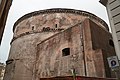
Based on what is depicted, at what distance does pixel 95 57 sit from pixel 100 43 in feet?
5.16

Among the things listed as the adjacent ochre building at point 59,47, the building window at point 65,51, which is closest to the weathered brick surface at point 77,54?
the adjacent ochre building at point 59,47

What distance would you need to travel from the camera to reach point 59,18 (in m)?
19.1

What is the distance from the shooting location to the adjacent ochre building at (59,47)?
1049cm

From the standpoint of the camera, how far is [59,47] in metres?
13.1

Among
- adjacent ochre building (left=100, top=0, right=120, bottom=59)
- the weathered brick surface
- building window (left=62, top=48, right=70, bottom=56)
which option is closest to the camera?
adjacent ochre building (left=100, top=0, right=120, bottom=59)

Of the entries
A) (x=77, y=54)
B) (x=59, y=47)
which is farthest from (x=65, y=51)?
(x=77, y=54)

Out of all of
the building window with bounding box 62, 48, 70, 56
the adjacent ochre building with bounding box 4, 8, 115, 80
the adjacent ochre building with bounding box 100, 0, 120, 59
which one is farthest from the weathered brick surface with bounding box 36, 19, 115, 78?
the adjacent ochre building with bounding box 100, 0, 120, 59

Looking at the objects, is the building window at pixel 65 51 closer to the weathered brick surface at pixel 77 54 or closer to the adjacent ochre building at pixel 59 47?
the adjacent ochre building at pixel 59 47

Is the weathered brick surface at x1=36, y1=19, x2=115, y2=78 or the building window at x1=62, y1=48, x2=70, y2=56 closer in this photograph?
the weathered brick surface at x1=36, y1=19, x2=115, y2=78

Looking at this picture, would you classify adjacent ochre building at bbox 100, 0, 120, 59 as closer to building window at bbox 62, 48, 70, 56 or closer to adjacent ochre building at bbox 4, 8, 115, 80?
adjacent ochre building at bbox 4, 8, 115, 80

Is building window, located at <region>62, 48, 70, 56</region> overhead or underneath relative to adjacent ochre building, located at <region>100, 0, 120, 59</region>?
overhead

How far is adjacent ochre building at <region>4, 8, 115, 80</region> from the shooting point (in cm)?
1049

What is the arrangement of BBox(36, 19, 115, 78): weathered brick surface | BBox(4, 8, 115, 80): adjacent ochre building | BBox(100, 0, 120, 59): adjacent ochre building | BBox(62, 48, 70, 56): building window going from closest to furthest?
BBox(100, 0, 120, 59): adjacent ochre building → BBox(36, 19, 115, 78): weathered brick surface → BBox(4, 8, 115, 80): adjacent ochre building → BBox(62, 48, 70, 56): building window

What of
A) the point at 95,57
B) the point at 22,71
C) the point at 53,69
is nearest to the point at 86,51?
the point at 95,57
